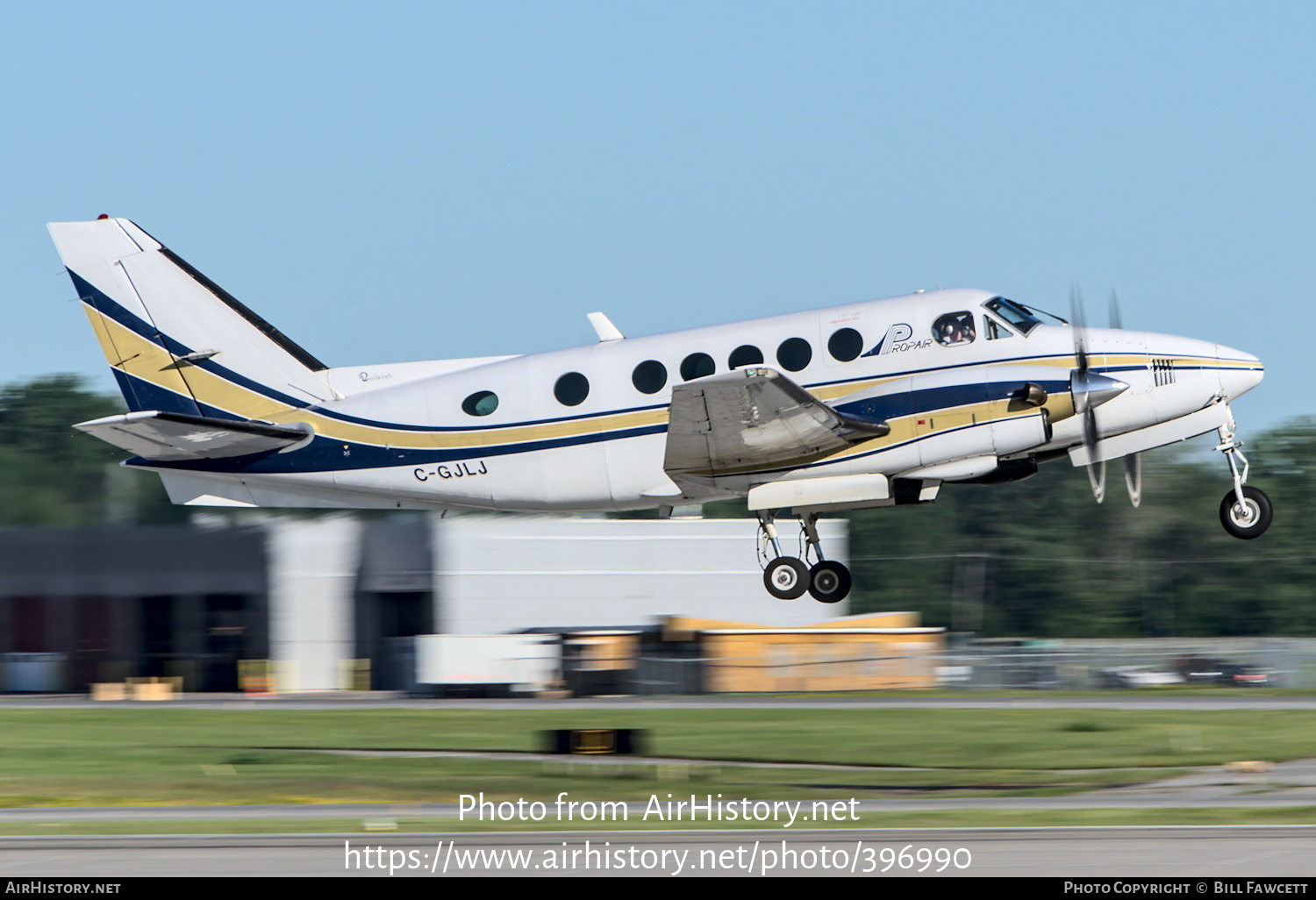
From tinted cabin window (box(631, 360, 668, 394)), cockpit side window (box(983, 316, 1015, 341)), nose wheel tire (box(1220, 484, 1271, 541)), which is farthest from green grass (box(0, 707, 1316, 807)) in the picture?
cockpit side window (box(983, 316, 1015, 341))

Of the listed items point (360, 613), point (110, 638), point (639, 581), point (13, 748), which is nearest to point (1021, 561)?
point (639, 581)

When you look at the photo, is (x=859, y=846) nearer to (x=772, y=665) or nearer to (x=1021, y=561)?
(x=772, y=665)

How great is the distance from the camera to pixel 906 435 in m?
18.8

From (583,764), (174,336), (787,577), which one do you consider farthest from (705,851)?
(174,336)

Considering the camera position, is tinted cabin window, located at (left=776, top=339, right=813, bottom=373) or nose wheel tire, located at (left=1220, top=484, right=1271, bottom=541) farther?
nose wheel tire, located at (left=1220, top=484, right=1271, bottom=541)

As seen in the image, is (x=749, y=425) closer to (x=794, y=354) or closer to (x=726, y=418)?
(x=726, y=418)

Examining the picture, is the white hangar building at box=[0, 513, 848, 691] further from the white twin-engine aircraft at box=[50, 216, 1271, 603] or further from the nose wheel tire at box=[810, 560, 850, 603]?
the nose wheel tire at box=[810, 560, 850, 603]

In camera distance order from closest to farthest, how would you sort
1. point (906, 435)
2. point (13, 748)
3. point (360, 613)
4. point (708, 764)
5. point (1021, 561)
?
point (906, 435)
point (708, 764)
point (13, 748)
point (360, 613)
point (1021, 561)

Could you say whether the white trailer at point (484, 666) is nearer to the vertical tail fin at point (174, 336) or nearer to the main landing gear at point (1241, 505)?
the vertical tail fin at point (174, 336)

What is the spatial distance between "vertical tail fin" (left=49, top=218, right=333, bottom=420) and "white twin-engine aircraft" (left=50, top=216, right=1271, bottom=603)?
0.17ft

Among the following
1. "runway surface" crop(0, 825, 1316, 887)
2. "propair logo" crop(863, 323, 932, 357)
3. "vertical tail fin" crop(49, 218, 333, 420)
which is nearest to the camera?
"runway surface" crop(0, 825, 1316, 887)

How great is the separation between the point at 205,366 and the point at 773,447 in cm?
838

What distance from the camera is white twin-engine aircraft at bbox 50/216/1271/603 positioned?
18469 mm

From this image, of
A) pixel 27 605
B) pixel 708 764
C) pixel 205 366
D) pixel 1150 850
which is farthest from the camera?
pixel 27 605
